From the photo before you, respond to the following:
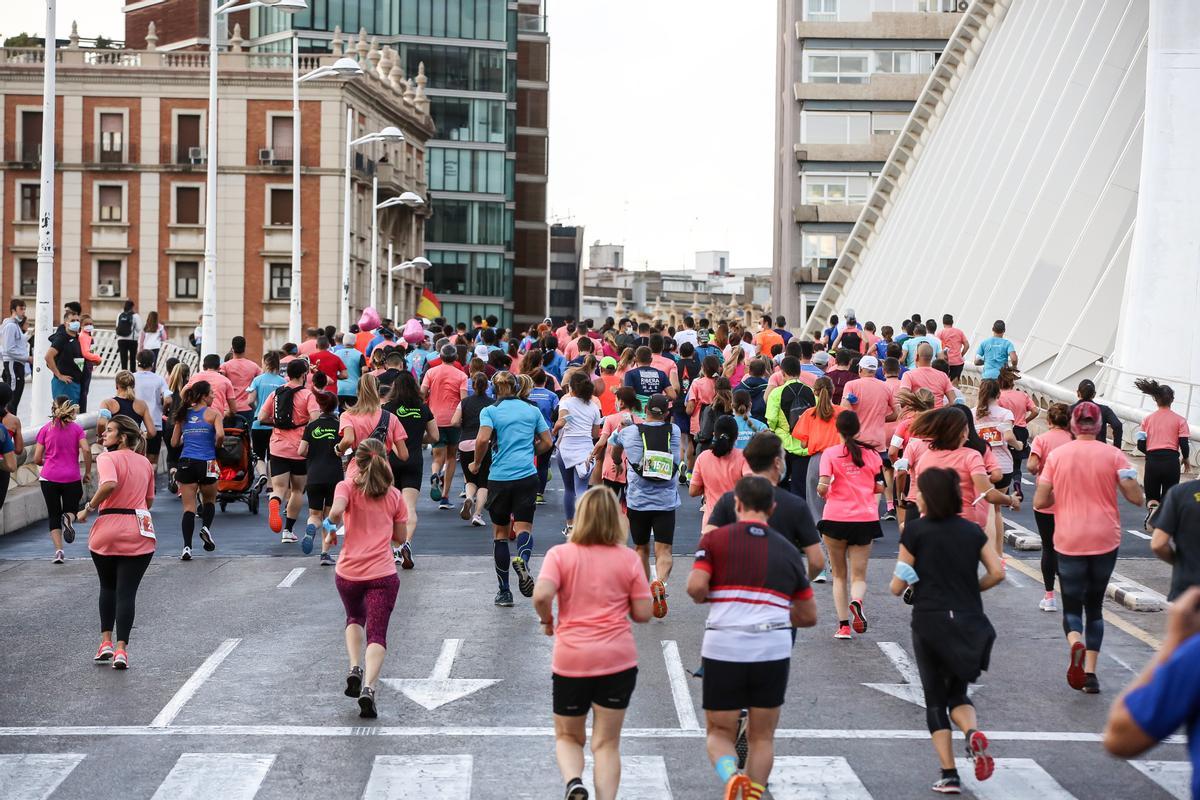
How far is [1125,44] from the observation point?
3931 centimetres

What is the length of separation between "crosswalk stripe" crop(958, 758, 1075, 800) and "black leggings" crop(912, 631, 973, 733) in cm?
39

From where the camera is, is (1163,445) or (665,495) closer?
(665,495)

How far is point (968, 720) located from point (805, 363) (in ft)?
40.2

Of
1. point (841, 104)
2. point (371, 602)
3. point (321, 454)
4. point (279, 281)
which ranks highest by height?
point (841, 104)

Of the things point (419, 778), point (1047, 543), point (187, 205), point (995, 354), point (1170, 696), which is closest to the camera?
point (1170, 696)

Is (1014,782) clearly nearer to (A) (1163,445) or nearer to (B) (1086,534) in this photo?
(B) (1086,534)

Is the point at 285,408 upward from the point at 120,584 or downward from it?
upward

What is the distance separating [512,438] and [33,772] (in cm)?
591

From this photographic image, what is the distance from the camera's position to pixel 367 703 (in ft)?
34.0

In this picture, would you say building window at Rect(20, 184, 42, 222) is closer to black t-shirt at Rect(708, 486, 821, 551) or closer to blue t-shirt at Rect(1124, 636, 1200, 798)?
black t-shirt at Rect(708, 486, 821, 551)

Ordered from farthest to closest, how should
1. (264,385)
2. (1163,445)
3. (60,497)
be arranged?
(264,385) < (1163,445) < (60,497)

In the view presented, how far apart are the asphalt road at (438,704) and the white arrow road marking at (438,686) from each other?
0.09ft

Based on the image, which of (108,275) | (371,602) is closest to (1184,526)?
(371,602)

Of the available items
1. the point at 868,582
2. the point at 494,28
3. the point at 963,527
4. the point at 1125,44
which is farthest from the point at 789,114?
the point at 963,527
